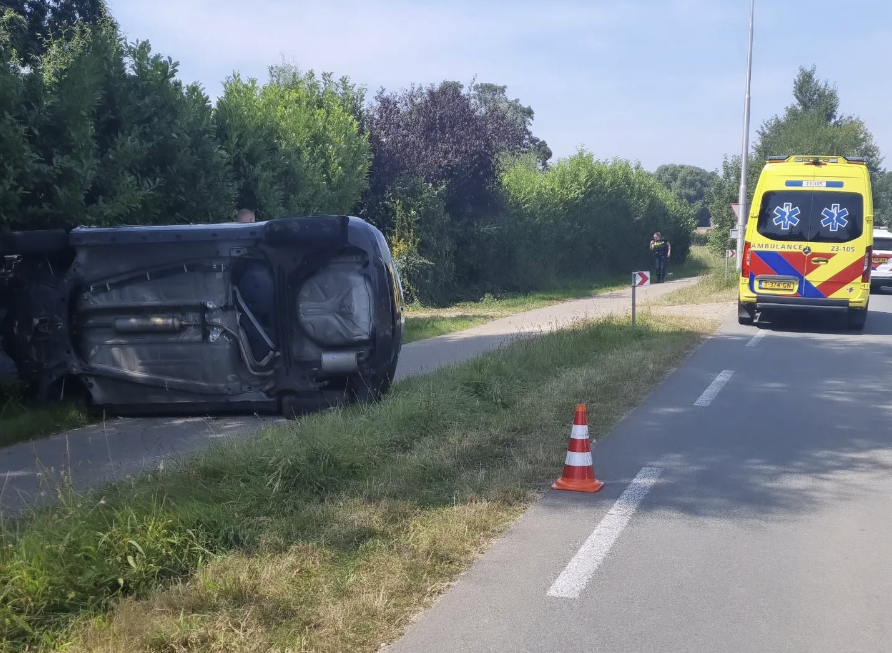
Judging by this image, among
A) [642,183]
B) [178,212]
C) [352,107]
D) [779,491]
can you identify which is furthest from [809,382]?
[642,183]

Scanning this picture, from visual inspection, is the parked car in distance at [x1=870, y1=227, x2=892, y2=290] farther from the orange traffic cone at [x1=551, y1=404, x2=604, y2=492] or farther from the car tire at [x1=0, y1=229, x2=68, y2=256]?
the car tire at [x1=0, y1=229, x2=68, y2=256]

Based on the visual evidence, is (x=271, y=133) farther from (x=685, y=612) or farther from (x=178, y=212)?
(x=685, y=612)

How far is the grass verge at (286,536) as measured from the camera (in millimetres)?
4324

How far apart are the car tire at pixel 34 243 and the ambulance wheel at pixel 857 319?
1428cm

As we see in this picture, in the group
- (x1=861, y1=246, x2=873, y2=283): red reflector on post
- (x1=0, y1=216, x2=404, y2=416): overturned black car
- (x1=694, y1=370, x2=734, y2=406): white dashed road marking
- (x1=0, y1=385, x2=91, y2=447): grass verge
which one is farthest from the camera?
(x1=861, y1=246, x2=873, y2=283): red reflector on post

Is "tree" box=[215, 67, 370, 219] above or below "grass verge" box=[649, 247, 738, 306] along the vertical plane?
above

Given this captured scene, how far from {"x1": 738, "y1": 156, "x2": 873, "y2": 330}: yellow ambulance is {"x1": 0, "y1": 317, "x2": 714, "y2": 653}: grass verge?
375 inches

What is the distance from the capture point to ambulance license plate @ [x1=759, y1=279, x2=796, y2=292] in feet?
56.0

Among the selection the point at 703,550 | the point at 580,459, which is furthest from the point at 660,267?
the point at 703,550

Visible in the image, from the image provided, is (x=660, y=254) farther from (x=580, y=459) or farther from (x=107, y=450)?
(x=107, y=450)

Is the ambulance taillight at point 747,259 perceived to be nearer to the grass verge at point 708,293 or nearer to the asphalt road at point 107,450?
the grass verge at point 708,293

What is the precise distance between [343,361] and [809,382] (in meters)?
6.43

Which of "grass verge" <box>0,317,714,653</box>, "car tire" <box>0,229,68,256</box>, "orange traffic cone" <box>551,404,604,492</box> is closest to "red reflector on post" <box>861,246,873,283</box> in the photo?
"grass verge" <box>0,317,714,653</box>

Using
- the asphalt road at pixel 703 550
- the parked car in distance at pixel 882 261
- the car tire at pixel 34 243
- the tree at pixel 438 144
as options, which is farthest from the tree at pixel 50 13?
the parked car in distance at pixel 882 261
